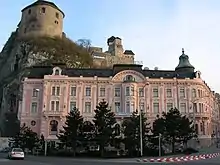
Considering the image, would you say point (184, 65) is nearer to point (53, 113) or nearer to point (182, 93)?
point (182, 93)

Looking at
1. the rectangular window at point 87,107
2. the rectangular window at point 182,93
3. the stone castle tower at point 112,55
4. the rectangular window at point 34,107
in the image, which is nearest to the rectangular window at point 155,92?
the rectangular window at point 182,93

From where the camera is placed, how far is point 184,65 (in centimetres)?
7631

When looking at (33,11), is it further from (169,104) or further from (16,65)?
(169,104)

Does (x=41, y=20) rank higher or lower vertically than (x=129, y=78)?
higher

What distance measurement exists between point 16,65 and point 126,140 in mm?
62891

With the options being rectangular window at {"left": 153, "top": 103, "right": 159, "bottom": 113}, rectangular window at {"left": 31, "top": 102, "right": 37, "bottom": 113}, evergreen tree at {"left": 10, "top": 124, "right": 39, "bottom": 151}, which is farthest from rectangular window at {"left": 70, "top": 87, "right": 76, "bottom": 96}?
rectangular window at {"left": 153, "top": 103, "right": 159, "bottom": 113}

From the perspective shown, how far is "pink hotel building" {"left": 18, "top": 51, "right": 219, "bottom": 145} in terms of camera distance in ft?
219

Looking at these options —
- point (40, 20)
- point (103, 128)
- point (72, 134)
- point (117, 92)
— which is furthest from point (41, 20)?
point (103, 128)

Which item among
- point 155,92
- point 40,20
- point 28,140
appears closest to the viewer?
point 28,140

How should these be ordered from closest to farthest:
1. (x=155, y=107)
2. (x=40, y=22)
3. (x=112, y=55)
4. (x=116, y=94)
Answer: (x=155, y=107), (x=116, y=94), (x=40, y=22), (x=112, y=55)

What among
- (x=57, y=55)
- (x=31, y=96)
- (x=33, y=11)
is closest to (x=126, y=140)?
(x=31, y=96)

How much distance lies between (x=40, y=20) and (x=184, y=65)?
5357 centimetres

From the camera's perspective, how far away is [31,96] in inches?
2675

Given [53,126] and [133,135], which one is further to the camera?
[53,126]
